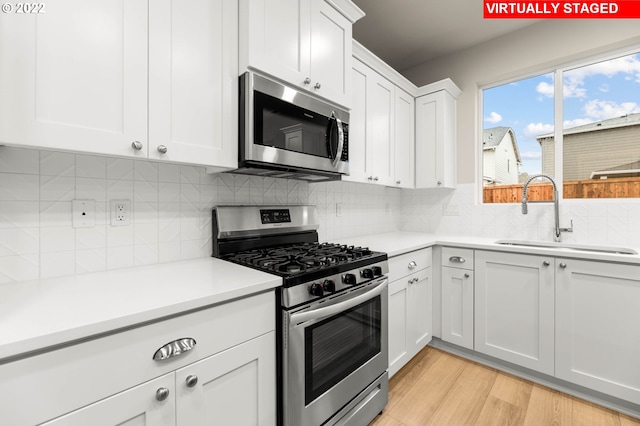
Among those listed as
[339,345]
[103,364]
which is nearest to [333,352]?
[339,345]

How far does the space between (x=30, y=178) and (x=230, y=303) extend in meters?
0.91

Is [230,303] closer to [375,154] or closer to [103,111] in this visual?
[103,111]

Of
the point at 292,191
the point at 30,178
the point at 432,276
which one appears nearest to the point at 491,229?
the point at 432,276

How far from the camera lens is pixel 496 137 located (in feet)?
9.46

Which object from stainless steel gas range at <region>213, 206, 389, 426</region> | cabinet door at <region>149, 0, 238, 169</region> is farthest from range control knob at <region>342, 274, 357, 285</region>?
cabinet door at <region>149, 0, 238, 169</region>

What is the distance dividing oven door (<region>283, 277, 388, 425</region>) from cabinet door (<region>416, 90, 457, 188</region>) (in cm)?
154

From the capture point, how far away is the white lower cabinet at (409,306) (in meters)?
1.92

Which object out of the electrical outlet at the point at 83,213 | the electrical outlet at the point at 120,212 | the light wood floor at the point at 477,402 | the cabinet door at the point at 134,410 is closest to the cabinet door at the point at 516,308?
the light wood floor at the point at 477,402

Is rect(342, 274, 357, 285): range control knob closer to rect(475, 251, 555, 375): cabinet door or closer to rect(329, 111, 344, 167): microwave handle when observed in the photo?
rect(329, 111, 344, 167): microwave handle

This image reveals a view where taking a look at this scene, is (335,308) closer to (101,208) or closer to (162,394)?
(162,394)

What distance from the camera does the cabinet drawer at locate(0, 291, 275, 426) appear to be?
2.19ft

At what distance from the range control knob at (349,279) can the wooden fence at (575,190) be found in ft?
6.92

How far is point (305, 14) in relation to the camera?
163 centimetres

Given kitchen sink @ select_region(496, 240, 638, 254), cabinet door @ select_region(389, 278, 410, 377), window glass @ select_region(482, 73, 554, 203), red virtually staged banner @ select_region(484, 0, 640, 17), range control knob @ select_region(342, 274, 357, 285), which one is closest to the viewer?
range control knob @ select_region(342, 274, 357, 285)
